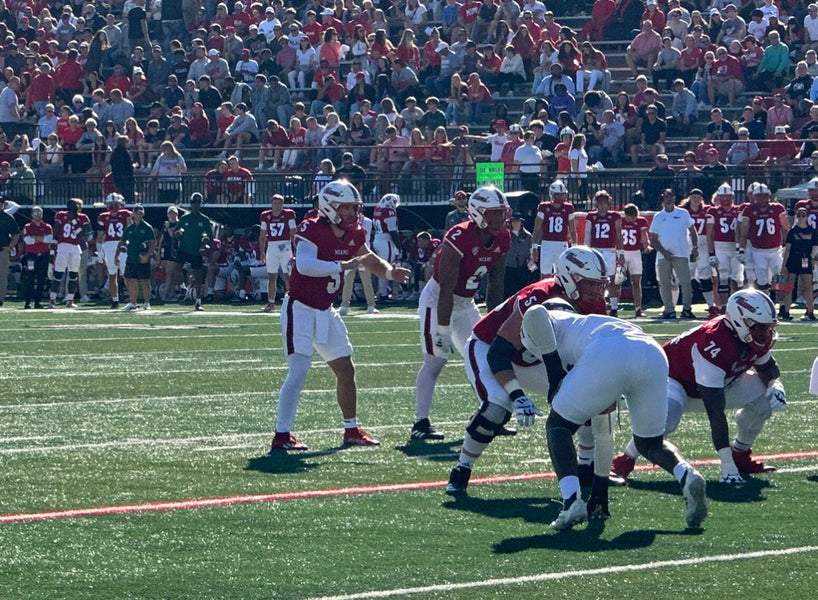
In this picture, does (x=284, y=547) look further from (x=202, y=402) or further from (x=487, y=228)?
(x=202, y=402)

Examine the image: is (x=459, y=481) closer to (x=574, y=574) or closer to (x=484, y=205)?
(x=574, y=574)

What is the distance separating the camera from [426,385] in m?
10.1

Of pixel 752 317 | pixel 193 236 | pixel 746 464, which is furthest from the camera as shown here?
pixel 193 236

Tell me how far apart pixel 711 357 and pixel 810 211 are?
500 inches

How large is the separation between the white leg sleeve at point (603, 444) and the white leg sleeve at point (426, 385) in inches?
113

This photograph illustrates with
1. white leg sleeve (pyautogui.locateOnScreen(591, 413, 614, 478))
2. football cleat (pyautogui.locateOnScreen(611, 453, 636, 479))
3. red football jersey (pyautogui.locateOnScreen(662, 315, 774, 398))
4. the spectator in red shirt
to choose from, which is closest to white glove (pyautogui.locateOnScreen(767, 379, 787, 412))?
red football jersey (pyautogui.locateOnScreen(662, 315, 774, 398))

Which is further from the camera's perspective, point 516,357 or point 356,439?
point 356,439

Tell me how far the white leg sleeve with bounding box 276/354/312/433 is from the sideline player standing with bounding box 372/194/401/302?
13488 millimetres

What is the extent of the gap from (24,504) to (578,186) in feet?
55.0

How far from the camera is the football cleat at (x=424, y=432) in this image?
32.6 ft

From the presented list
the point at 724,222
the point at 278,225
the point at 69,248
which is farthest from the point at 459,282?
the point at 69,248

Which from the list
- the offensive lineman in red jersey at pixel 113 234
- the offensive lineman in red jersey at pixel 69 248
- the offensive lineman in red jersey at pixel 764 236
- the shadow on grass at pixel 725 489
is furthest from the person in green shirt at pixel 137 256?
the shadow on grass at pixel 725 489

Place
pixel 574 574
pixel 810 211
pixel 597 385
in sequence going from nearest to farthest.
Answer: pixel 574 574, pixel 597 385, pixel 810 211

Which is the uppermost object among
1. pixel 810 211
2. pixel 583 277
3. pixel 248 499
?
pixel 810 211
